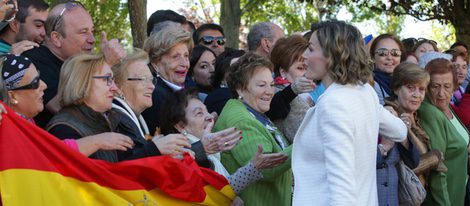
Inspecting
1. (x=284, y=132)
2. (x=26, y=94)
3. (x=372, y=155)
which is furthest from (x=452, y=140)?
(x=26, y=94)

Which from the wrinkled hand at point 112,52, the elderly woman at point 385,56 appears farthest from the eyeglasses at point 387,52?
the wrinkled hand at point 112,52

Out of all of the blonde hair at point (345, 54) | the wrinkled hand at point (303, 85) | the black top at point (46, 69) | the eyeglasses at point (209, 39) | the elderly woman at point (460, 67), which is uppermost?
the blonde hair at point (345, 54)

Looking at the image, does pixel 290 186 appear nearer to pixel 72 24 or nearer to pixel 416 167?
pixel 416 167

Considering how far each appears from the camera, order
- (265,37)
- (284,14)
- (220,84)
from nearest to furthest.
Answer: (220,84) < (265,37) < (284,14)

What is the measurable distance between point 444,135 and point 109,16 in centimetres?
1768

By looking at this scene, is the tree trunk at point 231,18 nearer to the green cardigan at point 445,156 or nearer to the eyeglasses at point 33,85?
the green cardigan at point 445,156

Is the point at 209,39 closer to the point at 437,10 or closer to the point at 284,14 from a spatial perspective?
the point at 437,10

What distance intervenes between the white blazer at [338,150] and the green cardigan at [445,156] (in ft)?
9.63

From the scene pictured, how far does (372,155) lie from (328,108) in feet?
1.53

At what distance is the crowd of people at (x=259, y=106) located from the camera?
465 centimetres

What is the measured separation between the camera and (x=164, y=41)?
23.3 ft

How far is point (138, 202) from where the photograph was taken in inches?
203

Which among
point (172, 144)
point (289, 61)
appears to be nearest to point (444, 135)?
point (289, 61)

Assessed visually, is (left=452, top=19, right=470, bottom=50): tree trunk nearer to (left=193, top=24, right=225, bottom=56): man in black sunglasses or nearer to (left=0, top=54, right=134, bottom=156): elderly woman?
(left=193, top=24, right=225, bottom=56): man in black sunglasses
